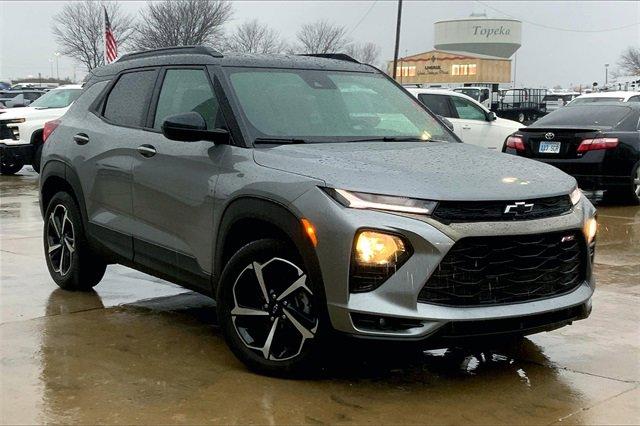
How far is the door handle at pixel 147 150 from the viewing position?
5.32 m

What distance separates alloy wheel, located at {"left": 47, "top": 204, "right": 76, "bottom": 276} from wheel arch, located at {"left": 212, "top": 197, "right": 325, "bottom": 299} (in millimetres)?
2053

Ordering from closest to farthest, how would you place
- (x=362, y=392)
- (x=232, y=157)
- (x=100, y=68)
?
(x=362, y=392)
(x=232, y=157)
(x=100, y=68)

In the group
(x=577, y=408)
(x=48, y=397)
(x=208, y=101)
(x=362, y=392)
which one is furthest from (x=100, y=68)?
(x=577, y=408)

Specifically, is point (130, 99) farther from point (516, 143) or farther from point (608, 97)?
point (608, 97)

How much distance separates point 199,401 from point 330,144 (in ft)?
5.25

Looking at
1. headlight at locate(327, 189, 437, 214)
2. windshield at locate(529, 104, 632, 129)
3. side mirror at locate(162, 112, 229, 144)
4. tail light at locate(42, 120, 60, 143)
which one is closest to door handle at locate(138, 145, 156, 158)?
side mirror at locate(162, 112, 229, 144)

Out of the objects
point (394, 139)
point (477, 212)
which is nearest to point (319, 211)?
point (477, 212)

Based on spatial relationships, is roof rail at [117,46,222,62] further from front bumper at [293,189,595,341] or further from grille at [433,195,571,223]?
grille at [433,195,571,223]

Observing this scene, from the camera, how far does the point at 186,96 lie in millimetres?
5363

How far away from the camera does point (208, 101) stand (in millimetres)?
5102

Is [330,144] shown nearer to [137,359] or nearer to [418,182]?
[418,182]

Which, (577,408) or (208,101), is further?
(208,101)

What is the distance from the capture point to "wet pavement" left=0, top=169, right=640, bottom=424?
393cm

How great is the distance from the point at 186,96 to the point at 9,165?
12965 mm
